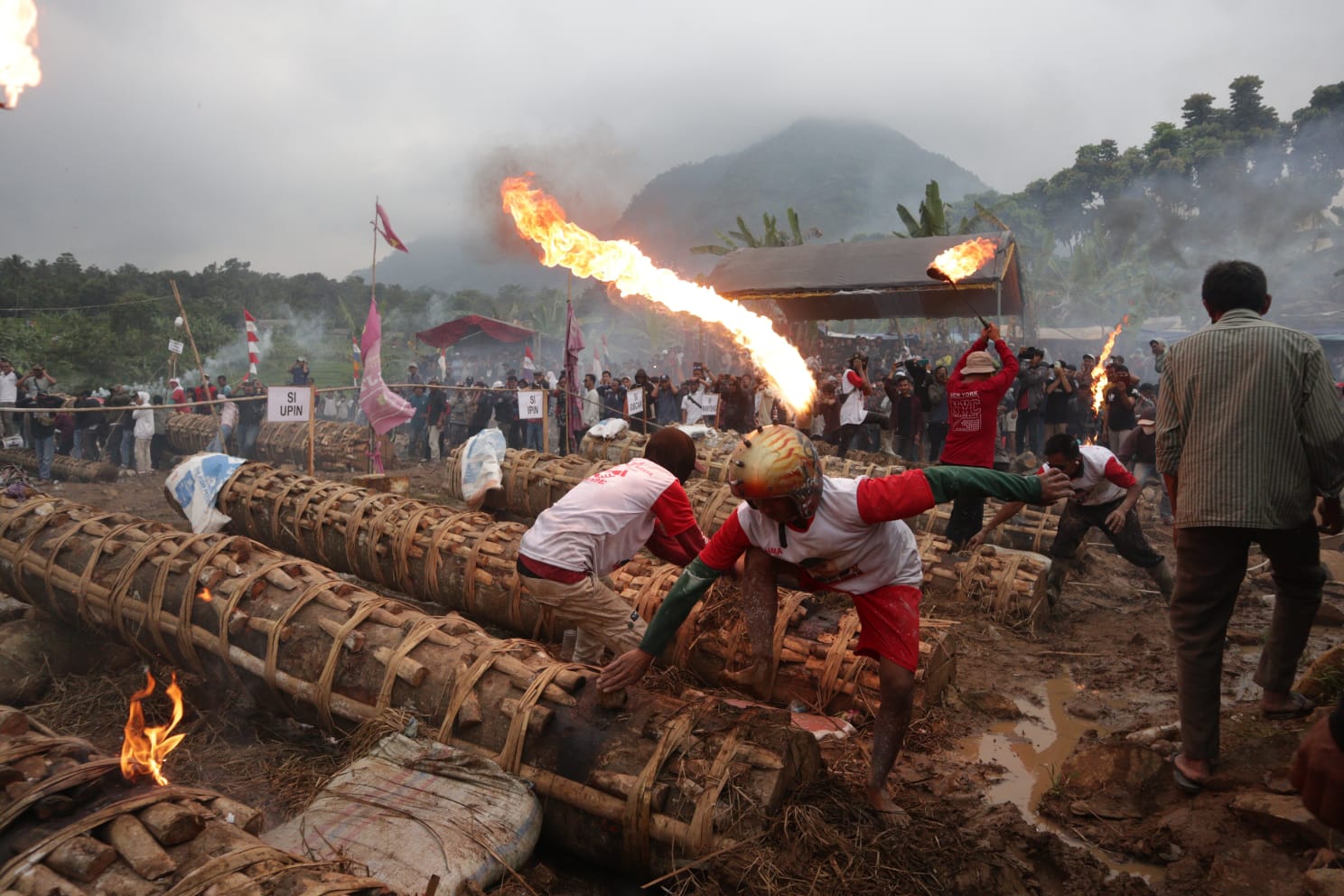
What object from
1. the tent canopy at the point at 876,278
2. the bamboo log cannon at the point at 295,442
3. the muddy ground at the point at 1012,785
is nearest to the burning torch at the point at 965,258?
the tent canopy at the point at 876,278


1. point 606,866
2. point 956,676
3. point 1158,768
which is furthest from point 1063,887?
point 956,676

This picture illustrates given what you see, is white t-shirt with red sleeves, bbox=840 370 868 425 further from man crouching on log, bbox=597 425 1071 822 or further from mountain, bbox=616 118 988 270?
mountain, bbox=616 118 988 270

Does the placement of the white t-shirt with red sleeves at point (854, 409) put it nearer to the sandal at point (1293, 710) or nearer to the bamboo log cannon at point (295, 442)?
the sandal at point (1293, 710)

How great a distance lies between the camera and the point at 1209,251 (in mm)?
42344

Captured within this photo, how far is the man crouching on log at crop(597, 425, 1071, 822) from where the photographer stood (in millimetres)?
3150

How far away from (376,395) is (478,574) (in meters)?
7.16

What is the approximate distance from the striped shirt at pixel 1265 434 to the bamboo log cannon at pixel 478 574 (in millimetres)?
1878

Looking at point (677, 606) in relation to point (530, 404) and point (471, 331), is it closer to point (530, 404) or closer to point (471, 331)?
point (530, 404)

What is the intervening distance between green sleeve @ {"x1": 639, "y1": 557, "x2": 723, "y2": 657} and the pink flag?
937 centimetres

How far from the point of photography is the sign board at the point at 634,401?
1546 cm

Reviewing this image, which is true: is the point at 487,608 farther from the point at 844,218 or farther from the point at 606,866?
the point at 844,218

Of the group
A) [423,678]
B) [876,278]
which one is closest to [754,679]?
[423,678]

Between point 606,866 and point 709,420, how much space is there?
46.6ft

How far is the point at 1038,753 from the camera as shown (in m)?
4.51
